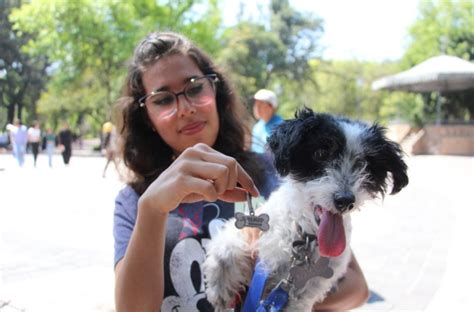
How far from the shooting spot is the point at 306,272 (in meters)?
1.67

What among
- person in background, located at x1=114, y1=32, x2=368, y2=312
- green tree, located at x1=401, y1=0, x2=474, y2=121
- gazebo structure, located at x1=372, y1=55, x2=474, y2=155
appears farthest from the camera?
green tree, located at x1=401, y1=0, x2=474, y2=121

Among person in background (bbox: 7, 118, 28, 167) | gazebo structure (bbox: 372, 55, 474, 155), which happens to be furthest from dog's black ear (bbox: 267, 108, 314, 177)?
gazebo structure (bbox: 372, 55, 474, 155)

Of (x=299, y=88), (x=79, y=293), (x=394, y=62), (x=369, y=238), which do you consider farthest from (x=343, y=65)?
(x=79, y=293)

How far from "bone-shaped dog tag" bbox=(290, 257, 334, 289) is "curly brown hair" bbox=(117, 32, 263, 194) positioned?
661 millimetres

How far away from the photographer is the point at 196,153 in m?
1.36

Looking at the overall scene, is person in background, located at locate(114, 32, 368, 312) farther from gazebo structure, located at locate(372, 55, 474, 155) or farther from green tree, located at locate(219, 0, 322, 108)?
green tree, located at locate(219, 0, 322, 108)

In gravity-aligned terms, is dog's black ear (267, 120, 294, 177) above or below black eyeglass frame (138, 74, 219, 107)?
below

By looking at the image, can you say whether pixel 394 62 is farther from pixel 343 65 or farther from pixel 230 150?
pixel 230 150

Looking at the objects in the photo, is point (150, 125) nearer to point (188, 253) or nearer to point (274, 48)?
point (188, 253)

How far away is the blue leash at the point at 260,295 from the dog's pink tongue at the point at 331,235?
0.21 metres

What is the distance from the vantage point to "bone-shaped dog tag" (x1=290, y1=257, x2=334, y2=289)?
1675 mm

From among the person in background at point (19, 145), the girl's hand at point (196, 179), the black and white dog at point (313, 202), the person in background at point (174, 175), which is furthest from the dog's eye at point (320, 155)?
the person in background at point (19, 145)

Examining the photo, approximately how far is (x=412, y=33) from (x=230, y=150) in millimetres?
38666

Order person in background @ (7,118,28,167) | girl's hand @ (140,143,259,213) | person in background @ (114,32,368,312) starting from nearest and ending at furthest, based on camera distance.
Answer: girl's hand @ (140,143,259,213) → person in background @ (114,32,368,312) → person in background @ (7,118,28,167)
